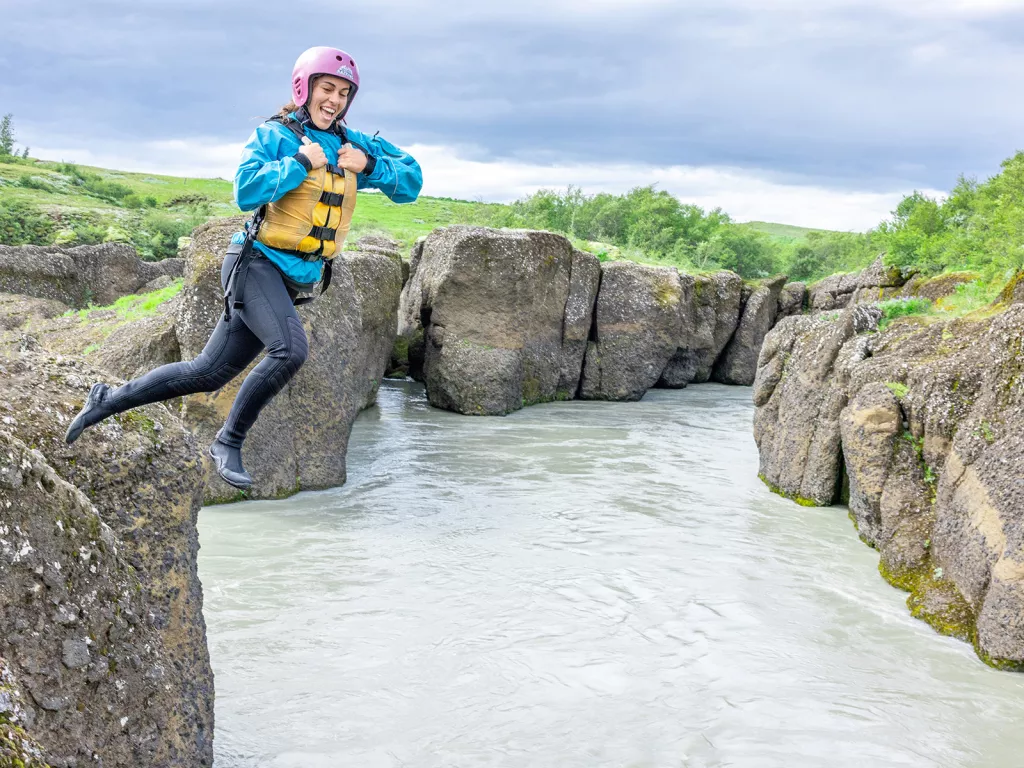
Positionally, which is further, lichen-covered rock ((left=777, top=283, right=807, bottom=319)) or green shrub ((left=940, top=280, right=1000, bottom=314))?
lichen-covered rock ((left=777, top=283, right=807, bottom=319))

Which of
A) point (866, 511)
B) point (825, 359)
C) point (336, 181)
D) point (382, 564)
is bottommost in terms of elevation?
point (382, 564)

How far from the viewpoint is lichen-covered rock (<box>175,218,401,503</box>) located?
32.4 feet

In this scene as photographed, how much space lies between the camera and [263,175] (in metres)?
4.47

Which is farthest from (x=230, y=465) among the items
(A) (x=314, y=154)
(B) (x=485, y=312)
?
(B) (x=485, y=312)

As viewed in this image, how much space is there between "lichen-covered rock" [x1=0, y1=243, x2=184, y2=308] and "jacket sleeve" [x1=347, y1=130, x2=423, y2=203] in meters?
16.4

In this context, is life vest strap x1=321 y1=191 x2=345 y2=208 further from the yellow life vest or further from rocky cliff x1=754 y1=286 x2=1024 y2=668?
rocky cliff x1=754 y1=286 x2=1024 y2=668

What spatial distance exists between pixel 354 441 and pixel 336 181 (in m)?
9.36

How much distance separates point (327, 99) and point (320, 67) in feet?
0.58

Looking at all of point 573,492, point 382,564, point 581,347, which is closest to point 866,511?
point 573,492

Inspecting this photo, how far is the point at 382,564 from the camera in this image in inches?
324

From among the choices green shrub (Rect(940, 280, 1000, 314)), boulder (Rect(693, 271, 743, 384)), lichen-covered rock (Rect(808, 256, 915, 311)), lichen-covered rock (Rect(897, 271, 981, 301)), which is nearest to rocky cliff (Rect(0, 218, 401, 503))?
green shrub (Rect(940, 280, 1000, 314))

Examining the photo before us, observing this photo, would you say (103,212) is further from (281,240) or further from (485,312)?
(281,240)

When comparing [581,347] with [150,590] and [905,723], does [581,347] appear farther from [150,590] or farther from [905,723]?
[150,590]

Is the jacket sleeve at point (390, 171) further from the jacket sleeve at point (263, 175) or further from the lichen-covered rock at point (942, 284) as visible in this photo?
the lichen-covered rock at point (942, 284)
